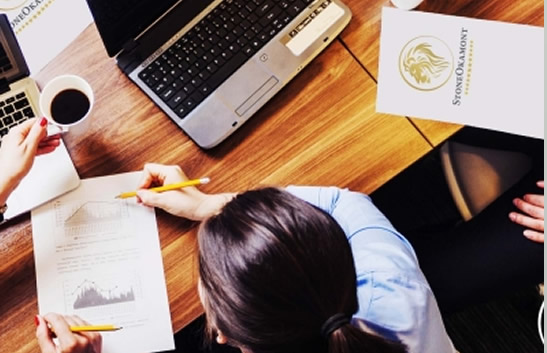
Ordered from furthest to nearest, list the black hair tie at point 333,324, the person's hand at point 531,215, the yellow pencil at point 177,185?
the person's hand at point 531,215
the yellow pencil at point 177,185
the black hair tie at point 333,324

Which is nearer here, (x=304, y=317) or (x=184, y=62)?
(x=304, y=317)

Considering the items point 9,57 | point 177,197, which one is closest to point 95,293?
point 177,197

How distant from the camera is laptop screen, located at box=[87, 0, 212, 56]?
1024mm

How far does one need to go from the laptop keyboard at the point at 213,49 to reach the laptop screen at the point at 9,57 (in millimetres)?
198

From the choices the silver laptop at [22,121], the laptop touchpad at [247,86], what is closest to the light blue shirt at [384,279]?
the laptop touchpad at [247,86]

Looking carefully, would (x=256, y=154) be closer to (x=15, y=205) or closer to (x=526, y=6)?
(x=15, y=205)

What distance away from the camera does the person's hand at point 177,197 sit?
111 centimetres

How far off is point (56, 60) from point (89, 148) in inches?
6.8

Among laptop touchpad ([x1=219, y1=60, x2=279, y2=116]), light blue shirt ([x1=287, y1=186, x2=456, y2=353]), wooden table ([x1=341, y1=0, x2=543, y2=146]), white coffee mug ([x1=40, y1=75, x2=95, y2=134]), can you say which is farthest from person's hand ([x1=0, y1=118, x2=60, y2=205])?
wooden table ([x1=341, y1=0, x2=543, y2=146])

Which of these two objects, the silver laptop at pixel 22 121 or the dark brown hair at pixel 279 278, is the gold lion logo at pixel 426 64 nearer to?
the dark brown hair at pixel 279 278

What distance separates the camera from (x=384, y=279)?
102cm

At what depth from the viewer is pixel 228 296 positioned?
922mm

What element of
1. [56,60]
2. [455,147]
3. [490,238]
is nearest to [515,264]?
[490,238]

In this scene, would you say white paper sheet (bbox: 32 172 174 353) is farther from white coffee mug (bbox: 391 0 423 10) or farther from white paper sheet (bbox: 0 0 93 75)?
white coffee mug (bbox: 391 0 423 10)
